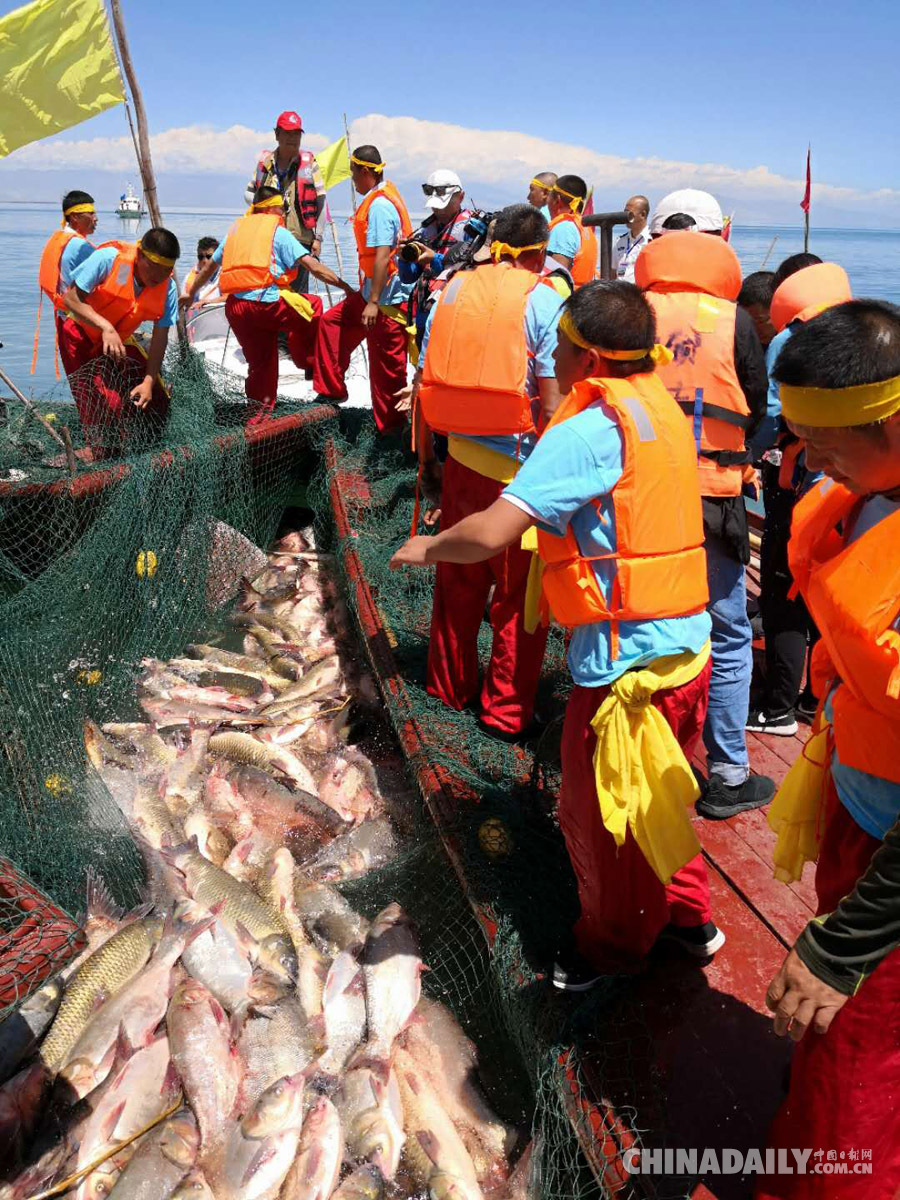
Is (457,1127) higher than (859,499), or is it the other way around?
(859,499)

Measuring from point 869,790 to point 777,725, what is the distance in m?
2.79

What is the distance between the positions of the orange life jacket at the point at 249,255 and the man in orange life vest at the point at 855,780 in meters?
7.32

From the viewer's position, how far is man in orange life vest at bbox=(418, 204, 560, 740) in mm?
4121

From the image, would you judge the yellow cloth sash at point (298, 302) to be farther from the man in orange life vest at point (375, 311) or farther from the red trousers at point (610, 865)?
the red trousers at point (610, 865)

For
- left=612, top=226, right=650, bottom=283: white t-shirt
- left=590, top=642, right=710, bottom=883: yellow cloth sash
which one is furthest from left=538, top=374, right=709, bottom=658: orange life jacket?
left=612, top=226, right=650, bottom=283: white t-shirt

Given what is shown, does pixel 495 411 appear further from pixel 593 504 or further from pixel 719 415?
pixel 593 504

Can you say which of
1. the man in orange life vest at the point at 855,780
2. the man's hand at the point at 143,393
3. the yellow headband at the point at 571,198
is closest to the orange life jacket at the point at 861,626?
the man in orange life vest at the point at 855,780

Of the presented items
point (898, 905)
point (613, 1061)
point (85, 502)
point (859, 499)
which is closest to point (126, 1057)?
point (613, 1061)

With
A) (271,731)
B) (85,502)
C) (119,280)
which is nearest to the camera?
(271,731)

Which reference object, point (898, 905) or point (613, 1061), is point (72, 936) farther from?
point (898, 905)

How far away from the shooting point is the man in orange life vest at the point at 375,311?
8.33 metres

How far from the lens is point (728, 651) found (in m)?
3.84

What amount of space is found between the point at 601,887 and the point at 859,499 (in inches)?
58.9

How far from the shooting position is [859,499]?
2.08m
